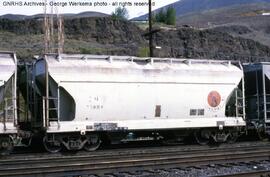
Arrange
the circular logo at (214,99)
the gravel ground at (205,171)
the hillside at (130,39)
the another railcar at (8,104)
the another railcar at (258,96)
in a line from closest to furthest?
the gravel ground at (205,171) < the another railcar at (8,104) < the circular logo at (214,99) < the another railcar at (258,96) < the hillside at (130,39)

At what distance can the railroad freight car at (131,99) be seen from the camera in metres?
17.3

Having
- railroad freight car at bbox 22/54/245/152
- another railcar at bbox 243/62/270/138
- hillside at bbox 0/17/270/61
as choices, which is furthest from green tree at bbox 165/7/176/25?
railroad freight car at bbox 22/54/245/152

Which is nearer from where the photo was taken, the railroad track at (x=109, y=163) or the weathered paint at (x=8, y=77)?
the railroad track at (x=109, y=163)

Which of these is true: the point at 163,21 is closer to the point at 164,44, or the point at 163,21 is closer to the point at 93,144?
the point at 164,44

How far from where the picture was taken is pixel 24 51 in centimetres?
4303

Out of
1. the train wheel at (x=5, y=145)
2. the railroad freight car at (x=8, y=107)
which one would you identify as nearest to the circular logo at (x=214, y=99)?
the railroad freight car at (x=8, y=107)

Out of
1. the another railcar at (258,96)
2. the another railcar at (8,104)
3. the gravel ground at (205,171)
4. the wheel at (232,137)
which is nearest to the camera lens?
the gravel ground at (205,171)

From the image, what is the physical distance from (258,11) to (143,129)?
117 metres

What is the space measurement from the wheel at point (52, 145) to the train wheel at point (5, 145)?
123 cm

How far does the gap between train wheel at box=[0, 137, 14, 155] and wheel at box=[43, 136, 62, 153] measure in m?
1.23

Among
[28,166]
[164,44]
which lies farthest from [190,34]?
[28,166]

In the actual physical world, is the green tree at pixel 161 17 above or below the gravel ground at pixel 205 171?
above

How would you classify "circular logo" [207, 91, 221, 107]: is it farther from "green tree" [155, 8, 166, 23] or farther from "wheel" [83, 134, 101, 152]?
"green tree" [155, 8, 166, 23]

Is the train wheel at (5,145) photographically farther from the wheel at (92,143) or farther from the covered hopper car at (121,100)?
the wheel at (92,143)
